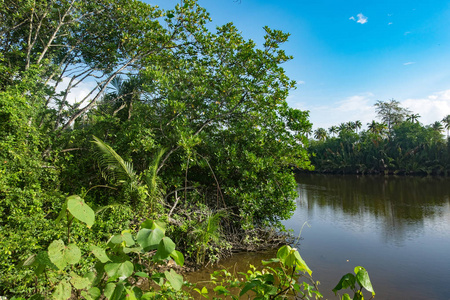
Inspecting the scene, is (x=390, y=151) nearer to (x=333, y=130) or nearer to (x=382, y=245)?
(x=333, y=130)

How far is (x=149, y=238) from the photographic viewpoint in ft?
3.49

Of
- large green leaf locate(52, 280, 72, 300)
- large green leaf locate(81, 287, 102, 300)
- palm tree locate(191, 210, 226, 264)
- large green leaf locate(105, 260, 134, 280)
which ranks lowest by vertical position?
palm tree locate(191, 210, 226, 264)

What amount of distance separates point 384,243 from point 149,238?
33.1 feet

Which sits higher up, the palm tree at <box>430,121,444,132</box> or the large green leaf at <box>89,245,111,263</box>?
the palm tree at <box>430,121,444,132</box>

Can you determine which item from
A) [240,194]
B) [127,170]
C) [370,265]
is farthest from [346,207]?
[127,170]

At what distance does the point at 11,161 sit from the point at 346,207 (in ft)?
48.3

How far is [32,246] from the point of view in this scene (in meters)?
3.66

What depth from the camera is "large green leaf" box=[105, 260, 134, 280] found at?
1123 millimetres

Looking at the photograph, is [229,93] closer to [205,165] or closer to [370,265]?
[205,165]

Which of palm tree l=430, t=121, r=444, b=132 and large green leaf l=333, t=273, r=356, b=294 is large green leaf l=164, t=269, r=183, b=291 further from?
palm tree l=430, t=121, r=444, b=132

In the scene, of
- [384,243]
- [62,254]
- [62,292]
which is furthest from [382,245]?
[62,254]

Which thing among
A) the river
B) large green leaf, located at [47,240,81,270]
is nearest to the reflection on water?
the river

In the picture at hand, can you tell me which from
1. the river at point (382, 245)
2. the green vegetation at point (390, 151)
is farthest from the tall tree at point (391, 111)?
the river at point (382, 245)

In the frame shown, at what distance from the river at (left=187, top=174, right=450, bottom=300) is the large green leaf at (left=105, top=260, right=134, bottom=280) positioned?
533cm
